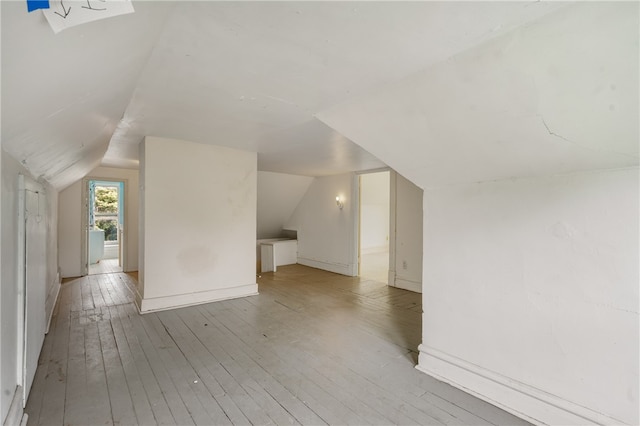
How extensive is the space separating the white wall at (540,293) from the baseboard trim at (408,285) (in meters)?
2.39

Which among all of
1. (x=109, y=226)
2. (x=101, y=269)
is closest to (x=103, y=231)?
(x=101, y=269)

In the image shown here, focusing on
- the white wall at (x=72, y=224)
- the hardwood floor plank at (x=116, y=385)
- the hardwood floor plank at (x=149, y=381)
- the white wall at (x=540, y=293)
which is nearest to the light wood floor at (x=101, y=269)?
the white wall at (x=72, y=224)

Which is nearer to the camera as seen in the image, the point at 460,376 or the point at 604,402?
the point at 604,402

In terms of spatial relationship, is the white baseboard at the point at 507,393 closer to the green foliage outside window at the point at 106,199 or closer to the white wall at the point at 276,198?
the white wall at the point at 276,198

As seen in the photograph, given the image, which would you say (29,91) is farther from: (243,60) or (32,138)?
(243,60)

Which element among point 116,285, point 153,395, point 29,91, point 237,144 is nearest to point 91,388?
point 153,395

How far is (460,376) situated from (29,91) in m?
2.81

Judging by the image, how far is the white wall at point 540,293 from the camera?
1448 mm

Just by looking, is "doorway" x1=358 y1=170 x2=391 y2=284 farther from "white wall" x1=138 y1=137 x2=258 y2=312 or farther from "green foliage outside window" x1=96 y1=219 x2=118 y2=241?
"green foliage outside window" x1=96 y1=219 x2=118 y2=241

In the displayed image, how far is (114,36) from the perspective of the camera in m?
1.14

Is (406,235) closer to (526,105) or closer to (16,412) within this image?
(526,105)

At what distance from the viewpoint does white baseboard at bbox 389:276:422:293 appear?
4.54 metres

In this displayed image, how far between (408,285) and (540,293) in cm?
305

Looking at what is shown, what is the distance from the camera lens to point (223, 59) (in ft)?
5.12
